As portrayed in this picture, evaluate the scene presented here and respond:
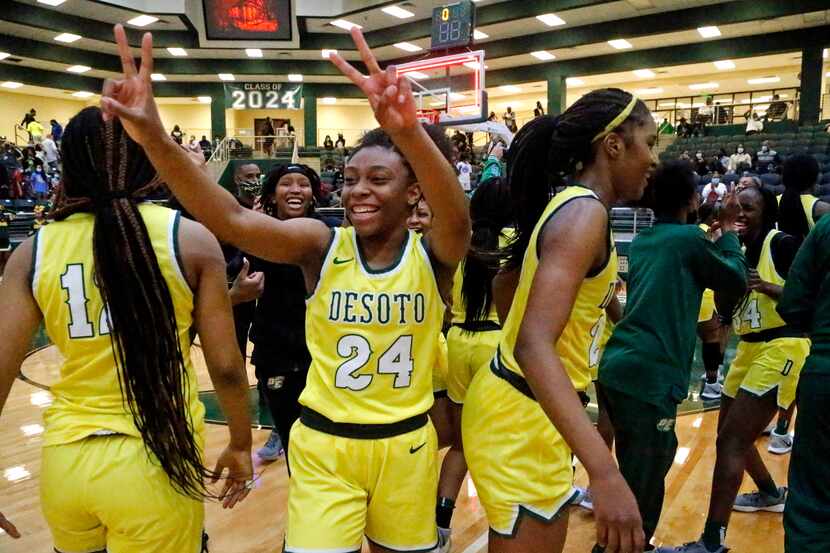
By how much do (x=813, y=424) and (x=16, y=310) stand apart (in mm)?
2251

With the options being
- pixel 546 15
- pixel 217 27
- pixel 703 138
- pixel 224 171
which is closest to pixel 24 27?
pixel 217 27

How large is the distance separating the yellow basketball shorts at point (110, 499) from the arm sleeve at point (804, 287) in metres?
1.97

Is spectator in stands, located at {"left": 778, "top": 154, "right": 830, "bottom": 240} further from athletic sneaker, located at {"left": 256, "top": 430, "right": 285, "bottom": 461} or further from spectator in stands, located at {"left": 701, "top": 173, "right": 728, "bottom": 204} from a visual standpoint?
spectator in stands, located at {"left": 701, "top": 173, "right": 728, "bottom": 204}

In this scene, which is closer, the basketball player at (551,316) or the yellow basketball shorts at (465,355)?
the basketball player at (551,316)

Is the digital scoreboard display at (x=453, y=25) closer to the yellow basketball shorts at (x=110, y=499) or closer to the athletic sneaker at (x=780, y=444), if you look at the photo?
the athletic sneaker at (x=780, y=444)

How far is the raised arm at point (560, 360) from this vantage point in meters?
1.45

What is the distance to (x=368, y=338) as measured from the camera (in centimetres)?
187

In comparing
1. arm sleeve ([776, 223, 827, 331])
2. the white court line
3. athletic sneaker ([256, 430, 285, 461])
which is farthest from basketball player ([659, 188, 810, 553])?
athletic sneaker ([256, 430, 285, 461])

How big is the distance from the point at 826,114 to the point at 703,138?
6.19 m

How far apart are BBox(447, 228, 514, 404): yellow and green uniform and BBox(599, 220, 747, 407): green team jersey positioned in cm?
75

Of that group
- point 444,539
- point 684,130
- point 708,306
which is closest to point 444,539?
point 444,539

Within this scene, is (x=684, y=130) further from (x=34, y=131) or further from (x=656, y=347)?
(x=656, y=347)

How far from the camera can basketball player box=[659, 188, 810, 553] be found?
297 centimetres

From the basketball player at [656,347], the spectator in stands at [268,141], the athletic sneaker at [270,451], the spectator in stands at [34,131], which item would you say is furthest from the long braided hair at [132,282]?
the spectator in stands at [34,131]
